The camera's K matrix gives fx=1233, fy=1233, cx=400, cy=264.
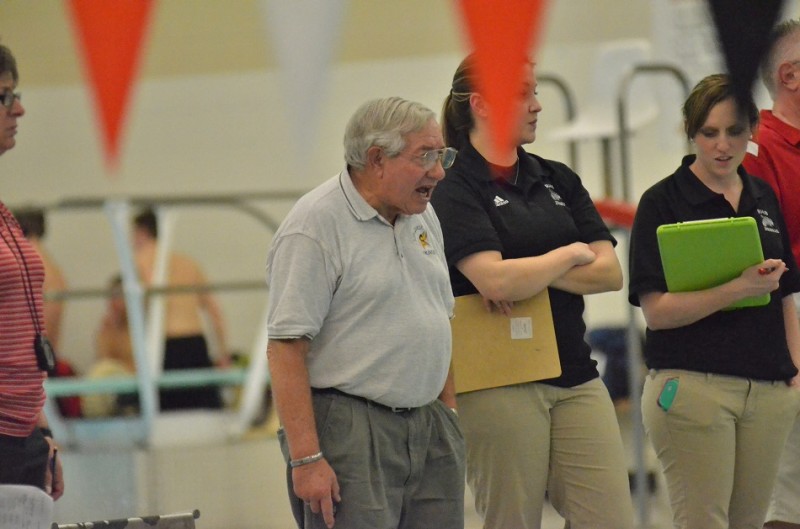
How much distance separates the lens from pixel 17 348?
2295mm

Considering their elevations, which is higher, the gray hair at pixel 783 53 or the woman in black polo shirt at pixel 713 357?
the gray hair at pixel 783 53

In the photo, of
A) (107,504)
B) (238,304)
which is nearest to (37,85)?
(238,304)

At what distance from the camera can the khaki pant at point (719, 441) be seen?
2619 millimetres

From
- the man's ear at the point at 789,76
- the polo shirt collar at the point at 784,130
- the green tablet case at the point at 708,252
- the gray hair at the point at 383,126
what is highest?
the man's ear at the point at 789,76

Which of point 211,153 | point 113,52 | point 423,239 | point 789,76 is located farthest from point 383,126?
point 211,153

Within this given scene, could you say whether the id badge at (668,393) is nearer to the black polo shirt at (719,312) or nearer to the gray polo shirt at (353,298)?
the black polo shirt at (719,312)

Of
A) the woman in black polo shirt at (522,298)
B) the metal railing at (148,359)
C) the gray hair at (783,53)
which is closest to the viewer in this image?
the woman in black polo shirt at (522,298)

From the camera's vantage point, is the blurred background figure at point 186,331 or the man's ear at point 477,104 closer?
the man's ear at point 477,104

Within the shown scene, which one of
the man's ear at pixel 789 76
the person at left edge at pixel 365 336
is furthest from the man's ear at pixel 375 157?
the man's ear at pixel 789 76

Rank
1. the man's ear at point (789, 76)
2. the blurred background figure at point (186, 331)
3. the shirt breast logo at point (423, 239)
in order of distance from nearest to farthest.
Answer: the shirt breast logo at point (423, 239) < the man's ear at point (789, 76) < the blurred background figure at point (186, 331)

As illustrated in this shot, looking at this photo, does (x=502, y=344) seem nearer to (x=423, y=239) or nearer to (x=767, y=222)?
(x=423, y=239)

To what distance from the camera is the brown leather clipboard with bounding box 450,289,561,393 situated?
2504 millimetres

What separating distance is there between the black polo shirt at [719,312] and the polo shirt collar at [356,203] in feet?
2.39

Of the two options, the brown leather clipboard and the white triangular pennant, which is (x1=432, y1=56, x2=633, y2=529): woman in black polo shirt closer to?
the brown leather clipboard
